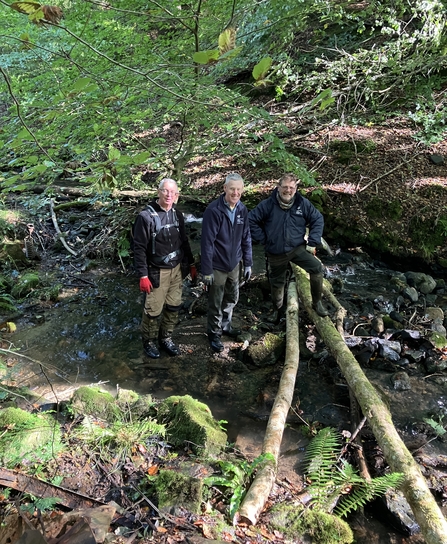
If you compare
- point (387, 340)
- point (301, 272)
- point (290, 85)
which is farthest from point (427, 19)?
point (387, 340)

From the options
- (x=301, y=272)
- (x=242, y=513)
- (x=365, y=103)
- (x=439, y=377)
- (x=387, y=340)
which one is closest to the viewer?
(x=242, y=513)

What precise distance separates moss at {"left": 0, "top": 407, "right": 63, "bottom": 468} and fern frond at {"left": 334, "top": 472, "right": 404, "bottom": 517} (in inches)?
107

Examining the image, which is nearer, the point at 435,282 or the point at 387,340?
the point at 387,340

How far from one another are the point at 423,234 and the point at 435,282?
1.23 metres

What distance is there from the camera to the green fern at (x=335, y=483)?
3363mm

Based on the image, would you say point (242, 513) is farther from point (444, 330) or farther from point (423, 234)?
point (423, 234)

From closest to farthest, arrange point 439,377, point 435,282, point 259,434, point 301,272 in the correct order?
1. point 259,434
2. point 439,377
3. point 301,272
4. point 435,282

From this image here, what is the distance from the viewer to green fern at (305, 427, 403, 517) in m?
3.36

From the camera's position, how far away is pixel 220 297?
5.96 metres

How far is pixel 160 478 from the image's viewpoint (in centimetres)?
310

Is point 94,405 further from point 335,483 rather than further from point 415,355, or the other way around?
point 415,355

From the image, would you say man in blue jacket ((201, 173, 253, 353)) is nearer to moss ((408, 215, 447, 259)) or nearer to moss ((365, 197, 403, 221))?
moss ((365, 197, 403, 221))

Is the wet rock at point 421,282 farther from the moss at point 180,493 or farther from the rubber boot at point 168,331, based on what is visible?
the moss at point 180,493

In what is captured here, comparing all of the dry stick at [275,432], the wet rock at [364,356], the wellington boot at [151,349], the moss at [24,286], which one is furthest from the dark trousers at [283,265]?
the moss at [24,286]
